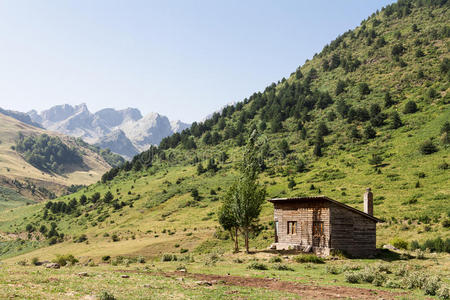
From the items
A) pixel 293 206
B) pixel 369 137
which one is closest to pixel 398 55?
pixel 369 137

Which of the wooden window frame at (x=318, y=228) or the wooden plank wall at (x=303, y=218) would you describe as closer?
the wooden plank wall at (x=303, y=218)

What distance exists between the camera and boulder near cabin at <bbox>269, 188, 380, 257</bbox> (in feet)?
100

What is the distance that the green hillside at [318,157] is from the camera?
53.9 m

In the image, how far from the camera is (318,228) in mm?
31641

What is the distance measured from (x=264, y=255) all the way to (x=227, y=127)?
103036 millimetres

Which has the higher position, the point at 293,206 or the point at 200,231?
the point at 293,206

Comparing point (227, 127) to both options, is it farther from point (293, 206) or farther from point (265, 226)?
point (293, 206)

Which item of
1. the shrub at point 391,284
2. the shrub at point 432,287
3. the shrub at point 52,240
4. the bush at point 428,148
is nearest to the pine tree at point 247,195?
the shrub at point 391,284

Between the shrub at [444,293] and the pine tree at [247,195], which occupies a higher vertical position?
the pine tree at [247,195]

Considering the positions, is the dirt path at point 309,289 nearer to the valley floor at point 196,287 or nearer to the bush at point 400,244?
the valley floor at point 196,287

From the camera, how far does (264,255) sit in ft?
103

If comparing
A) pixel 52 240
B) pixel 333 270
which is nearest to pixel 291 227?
pixel 333 270

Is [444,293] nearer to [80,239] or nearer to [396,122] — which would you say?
[80,239]

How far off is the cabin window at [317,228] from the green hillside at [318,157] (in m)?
12.7
